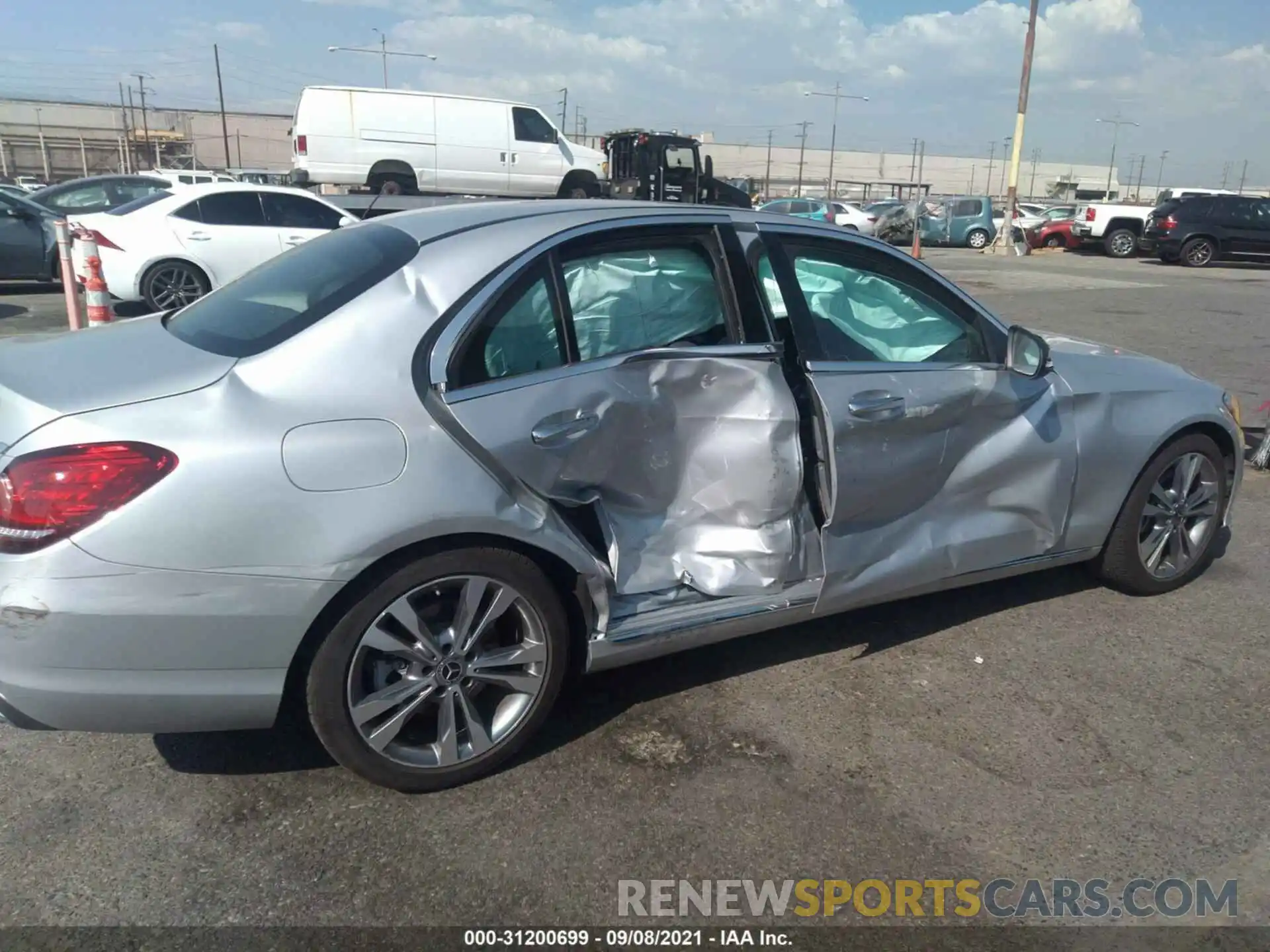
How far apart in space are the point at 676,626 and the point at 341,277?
1494 mm

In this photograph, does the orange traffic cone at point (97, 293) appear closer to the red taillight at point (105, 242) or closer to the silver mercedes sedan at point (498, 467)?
the red taillight at point (105, 242)

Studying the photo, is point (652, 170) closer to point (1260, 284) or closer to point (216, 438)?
point (1260, 284)

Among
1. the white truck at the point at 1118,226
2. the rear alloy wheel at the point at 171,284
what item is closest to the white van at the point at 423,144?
the rear alloy wheel at the point at 171,284

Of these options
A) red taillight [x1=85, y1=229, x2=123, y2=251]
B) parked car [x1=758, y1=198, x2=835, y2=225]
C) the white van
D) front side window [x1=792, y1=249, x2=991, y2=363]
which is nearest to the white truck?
parked car [x1=758, y1=198, x2=835, y2=225]

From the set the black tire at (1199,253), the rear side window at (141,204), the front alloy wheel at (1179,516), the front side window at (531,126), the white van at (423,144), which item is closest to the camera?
the front alloy wheel at (1179,516)

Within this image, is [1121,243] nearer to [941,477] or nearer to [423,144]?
[423,144]

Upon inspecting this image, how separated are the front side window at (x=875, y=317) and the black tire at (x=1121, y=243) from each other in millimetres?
27562

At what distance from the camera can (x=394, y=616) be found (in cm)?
267

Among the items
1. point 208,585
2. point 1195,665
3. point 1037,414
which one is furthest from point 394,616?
point 1195,665

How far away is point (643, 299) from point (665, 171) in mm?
19191

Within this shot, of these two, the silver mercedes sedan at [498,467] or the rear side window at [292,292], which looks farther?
the rear side window at [292,292]

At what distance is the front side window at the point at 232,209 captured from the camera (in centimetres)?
1080

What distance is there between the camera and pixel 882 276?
3.74 meters

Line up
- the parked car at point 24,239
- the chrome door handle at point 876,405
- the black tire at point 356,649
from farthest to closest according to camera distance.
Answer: the parked car at point 24,239 → the chrome door handle at point 876,405 → the black tire at point 356,649
